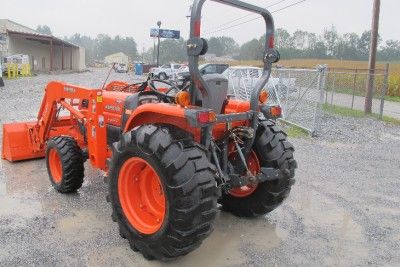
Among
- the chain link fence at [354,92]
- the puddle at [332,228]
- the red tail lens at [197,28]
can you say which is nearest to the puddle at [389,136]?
the chain link fence at [354,92]

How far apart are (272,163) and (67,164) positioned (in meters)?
2.40

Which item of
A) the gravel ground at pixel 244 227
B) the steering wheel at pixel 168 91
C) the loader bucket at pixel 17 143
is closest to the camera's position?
the gravel ground at pixel 244 227

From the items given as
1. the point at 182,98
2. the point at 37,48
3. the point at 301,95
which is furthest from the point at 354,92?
the point at 37,48

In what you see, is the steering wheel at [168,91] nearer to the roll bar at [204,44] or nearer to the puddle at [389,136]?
the roll bar at [204,44]

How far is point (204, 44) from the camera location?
2.99 m

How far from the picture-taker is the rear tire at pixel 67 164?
15.6 feet

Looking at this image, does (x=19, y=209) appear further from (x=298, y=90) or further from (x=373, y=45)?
(x=373, y=45)

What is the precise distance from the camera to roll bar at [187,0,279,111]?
3043 mm

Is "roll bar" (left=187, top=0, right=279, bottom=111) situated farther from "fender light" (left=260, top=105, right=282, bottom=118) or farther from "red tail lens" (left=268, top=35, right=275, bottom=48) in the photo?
"fender light" (left=260, top=105, right=282, bottom=118)

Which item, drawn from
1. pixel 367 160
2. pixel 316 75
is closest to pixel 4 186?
pixel 367 160

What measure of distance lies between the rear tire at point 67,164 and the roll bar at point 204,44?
2.20 metres

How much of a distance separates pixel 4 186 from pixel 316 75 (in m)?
7.37

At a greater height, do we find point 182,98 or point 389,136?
point 182,98

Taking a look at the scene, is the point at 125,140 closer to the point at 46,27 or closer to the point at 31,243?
the point at 31,243
